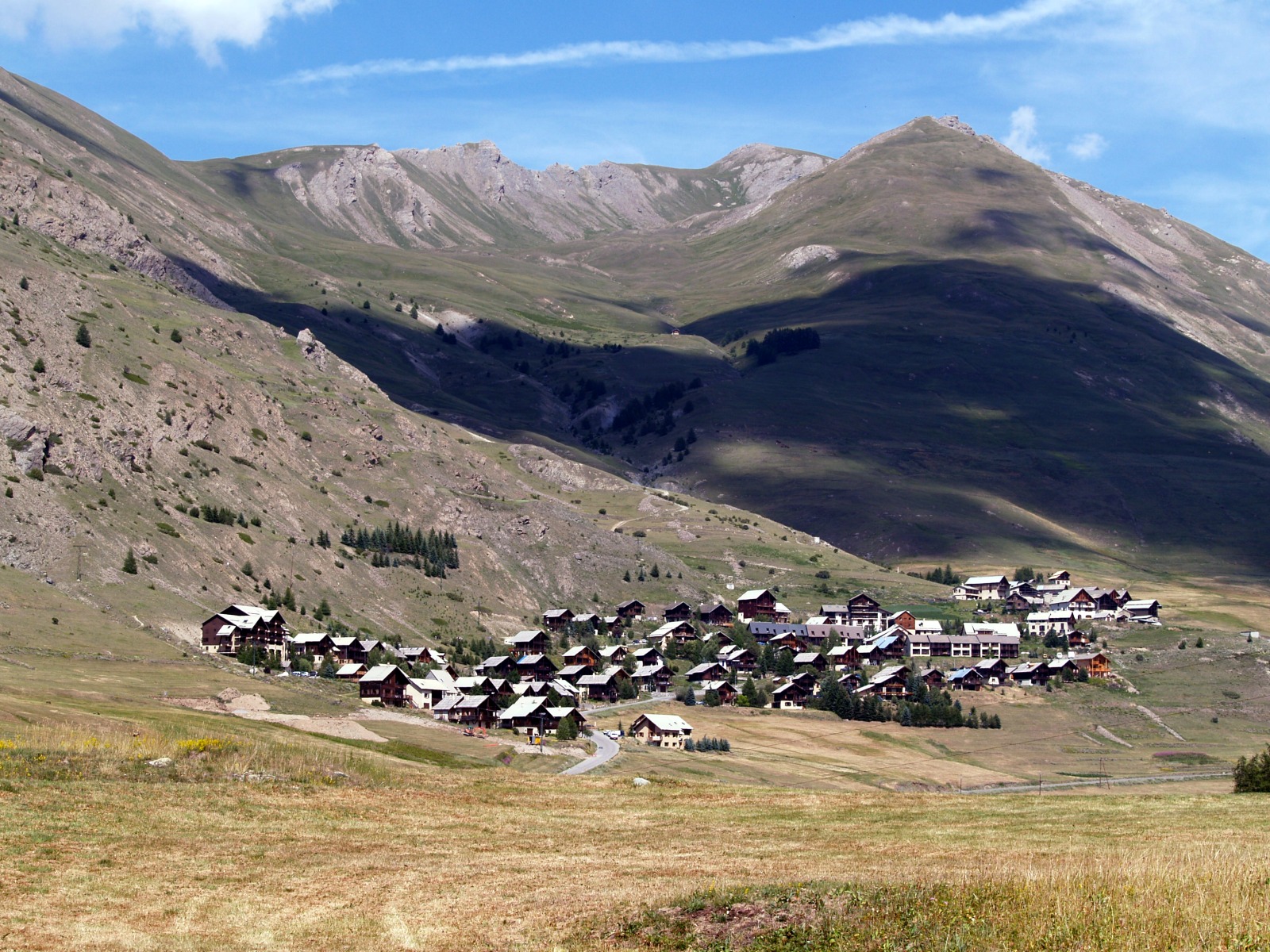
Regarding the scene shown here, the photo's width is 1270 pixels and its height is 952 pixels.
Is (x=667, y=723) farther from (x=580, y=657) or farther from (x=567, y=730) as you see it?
(x=580, y=657)

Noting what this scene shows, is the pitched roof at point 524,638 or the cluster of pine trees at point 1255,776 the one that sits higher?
the cluster of pine trees at point 1255,776

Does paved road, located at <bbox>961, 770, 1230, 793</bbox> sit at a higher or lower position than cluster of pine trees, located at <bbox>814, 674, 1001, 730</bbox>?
lower

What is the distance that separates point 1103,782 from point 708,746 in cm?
3610

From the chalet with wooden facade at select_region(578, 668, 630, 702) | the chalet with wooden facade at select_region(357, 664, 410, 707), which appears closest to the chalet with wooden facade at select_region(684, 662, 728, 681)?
the chalet with wooden facade at select_region(578, 668, 630, 702)

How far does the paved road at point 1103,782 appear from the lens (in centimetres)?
11675

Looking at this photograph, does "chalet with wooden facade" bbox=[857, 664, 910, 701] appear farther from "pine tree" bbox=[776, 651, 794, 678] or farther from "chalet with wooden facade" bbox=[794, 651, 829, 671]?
"chalet with wooden facade" bbox=[794, 651, 829, 671]

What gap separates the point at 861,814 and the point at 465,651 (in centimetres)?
12005

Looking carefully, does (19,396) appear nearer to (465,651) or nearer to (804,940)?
(465,651)

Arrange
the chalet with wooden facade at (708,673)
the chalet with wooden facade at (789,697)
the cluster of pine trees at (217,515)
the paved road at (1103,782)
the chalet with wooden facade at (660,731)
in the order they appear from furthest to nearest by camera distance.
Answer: the chalet with wooden facade at (708,673)
the chalet with wooden facade at (789,697)
the cluster of pine trees at (217,515)
the chalet with wooden facade at (660,731)
the paved road at (1103,782)

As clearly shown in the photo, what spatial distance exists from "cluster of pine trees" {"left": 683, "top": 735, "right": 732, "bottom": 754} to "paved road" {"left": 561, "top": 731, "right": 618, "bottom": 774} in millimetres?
7433

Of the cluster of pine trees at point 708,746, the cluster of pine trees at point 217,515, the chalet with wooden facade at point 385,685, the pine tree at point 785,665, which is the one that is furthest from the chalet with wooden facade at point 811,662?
the cluster of pine trees at point 217,515

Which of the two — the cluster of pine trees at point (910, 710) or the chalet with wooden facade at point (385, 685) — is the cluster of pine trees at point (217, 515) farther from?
the cluster of pine trees at point (910, 710)

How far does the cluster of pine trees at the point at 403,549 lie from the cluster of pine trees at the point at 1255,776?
440 feet

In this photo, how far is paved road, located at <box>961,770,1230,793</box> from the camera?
11675 centimetres
